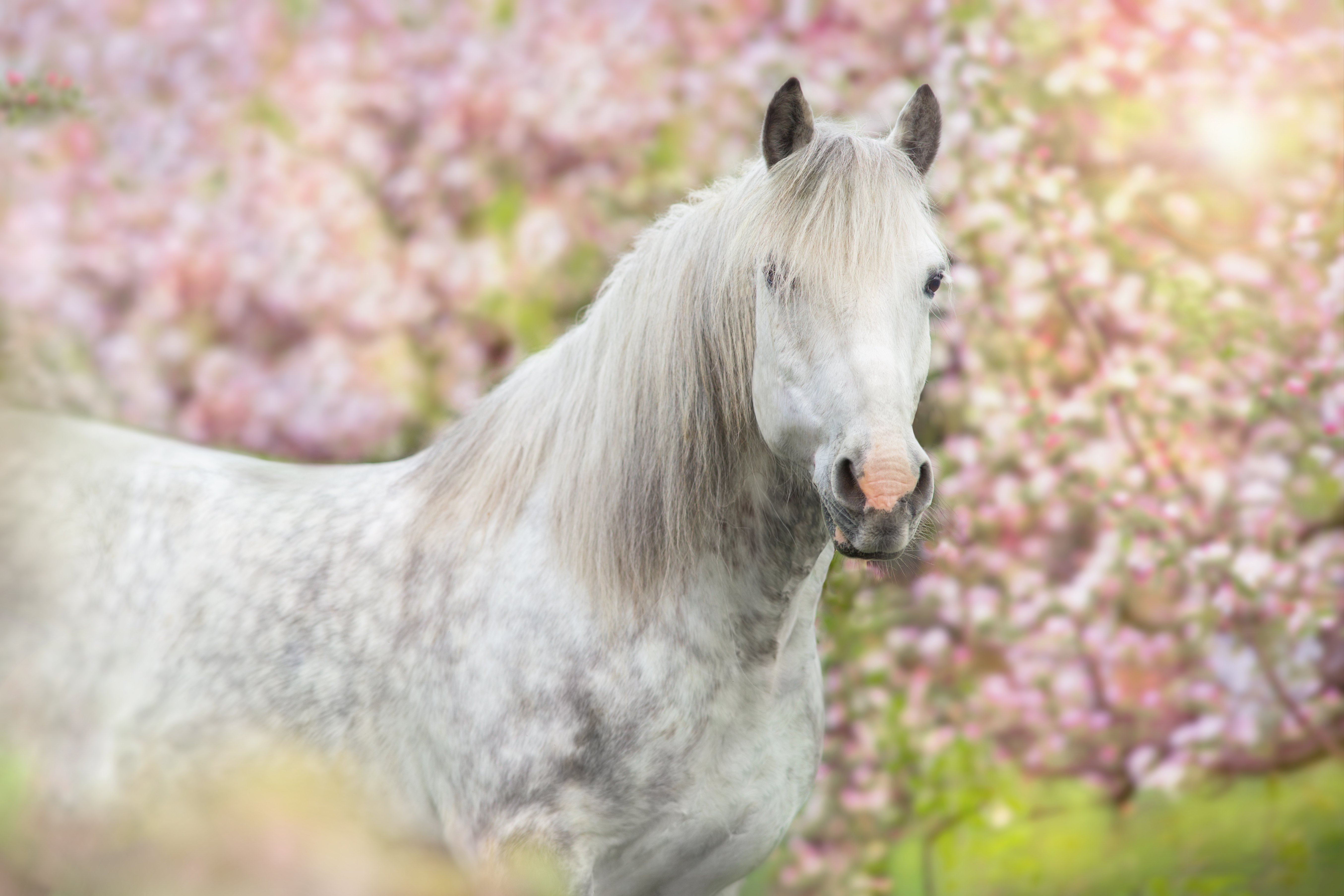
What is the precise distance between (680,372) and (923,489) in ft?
1.68

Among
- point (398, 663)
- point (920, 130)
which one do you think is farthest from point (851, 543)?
point (398, 663)

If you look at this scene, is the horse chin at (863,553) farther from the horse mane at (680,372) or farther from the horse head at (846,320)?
the horse mane at (680,372)

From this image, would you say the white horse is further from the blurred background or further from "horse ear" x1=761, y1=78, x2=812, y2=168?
the blurred background

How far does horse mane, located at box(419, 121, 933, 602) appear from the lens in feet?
6.04

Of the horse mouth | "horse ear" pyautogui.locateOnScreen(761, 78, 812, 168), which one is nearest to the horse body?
the horse mouth

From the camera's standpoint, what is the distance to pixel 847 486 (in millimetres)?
1690

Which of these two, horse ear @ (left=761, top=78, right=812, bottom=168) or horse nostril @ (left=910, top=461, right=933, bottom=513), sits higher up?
horse ear @ (left=761, top=78, right=812, bottom=168)

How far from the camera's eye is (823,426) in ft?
5.72

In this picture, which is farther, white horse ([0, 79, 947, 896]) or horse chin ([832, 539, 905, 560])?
white horse ([0, 79, 947, 896])

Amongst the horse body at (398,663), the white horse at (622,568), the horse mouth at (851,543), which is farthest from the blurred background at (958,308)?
the horse mouth at (851,543)

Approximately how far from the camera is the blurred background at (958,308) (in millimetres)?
3760

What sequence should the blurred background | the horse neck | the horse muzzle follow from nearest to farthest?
the horse muzzle → the horse neck → the blurred background

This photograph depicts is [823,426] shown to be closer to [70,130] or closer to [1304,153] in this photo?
[1304,153]

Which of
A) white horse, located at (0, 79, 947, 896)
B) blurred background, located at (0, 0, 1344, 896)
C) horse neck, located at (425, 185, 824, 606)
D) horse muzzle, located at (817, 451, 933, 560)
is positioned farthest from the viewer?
blurred background, located at (0, 0, 1344, 896)
